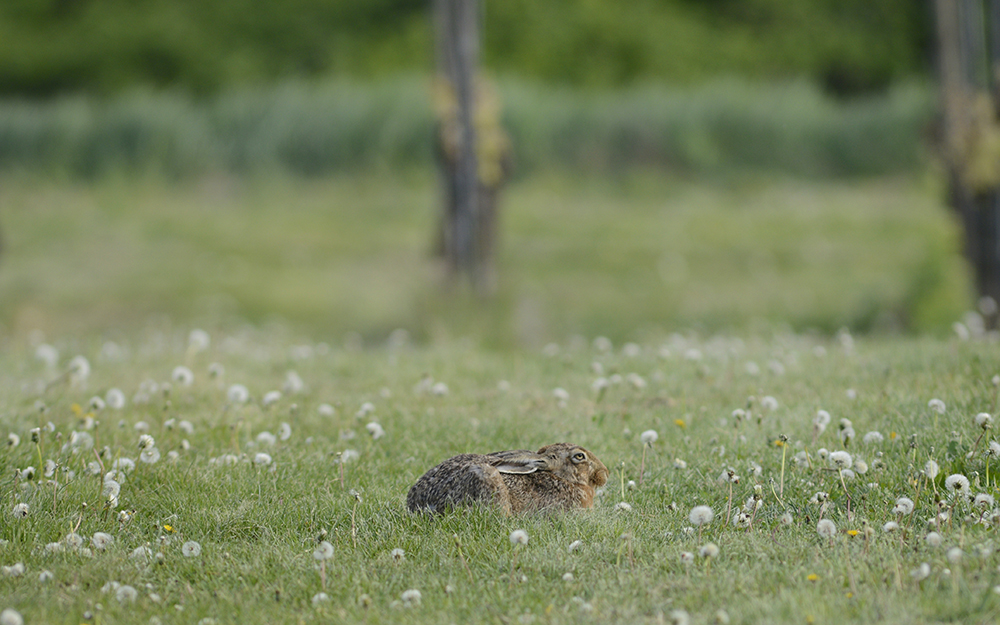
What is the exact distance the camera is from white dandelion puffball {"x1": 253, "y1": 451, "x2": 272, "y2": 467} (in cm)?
495

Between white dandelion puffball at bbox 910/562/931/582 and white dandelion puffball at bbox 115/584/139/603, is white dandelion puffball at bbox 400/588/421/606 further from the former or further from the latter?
white dandelion puffball at bbox 910/562/931/582

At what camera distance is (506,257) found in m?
18.0

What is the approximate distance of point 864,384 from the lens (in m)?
6.32

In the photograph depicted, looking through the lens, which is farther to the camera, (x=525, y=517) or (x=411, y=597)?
(x=525, y=517)

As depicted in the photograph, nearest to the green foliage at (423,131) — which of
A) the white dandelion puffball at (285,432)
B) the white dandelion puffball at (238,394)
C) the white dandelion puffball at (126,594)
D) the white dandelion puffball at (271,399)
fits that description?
the white dandelion puffball at (271,399)

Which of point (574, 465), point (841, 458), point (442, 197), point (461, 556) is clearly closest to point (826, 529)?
point (841, 458)

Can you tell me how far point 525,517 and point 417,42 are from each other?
30.1 meters

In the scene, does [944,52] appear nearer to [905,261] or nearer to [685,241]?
[905,261]

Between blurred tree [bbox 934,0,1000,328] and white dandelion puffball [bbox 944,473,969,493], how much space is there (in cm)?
667

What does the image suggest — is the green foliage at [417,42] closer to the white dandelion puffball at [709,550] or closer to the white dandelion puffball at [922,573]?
the white dandelion puffball at [709,550]

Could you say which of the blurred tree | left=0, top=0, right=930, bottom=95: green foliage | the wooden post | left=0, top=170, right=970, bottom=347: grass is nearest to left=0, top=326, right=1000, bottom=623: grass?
left=0, top=170, right=970, bottom=347: grass

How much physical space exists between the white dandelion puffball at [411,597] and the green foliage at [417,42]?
29.3 m

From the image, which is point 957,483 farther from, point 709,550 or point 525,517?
point 525,517

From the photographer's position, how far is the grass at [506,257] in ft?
46.7
